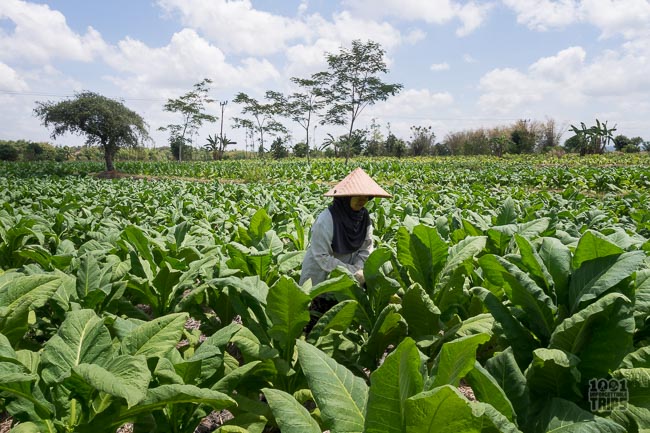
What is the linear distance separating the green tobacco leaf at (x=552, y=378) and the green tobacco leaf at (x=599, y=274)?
259mm

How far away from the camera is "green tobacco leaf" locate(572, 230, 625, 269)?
1488 millimetres

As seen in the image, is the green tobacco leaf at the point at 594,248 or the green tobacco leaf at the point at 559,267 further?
the green tobacco leaf at the point at 559,267

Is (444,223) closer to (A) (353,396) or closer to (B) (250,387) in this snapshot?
(B) (250,387)

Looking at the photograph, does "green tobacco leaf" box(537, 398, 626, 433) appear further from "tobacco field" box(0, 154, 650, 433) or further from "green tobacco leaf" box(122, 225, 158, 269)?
"green tobacco leaf" box(122, 225, 158, 269)

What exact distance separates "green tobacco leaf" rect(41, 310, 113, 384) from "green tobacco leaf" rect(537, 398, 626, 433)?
4.80 feet

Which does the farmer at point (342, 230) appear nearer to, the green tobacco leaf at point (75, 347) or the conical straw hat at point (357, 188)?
the conical straw hat at point (357, 188)

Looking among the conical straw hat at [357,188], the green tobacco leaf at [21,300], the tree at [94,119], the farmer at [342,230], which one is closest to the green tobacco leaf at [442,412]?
the green tobacco leaf at [21,300]

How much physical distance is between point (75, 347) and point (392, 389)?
1.16m

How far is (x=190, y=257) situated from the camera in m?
3.23

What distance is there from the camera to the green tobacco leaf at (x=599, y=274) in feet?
4.61

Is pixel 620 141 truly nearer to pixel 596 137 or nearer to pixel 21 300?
pixel 596 137

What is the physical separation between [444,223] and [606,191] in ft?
43.3

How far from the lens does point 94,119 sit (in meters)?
27.3

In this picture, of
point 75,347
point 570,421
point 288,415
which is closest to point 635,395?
point 570,421
